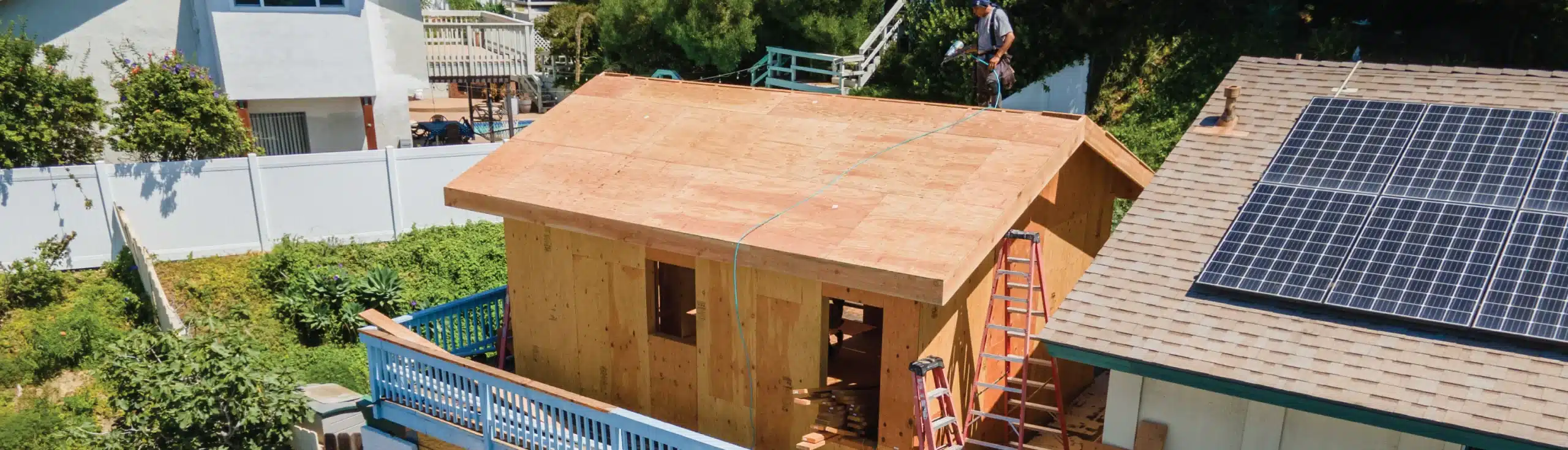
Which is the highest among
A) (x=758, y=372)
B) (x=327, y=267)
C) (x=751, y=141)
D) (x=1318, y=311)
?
(x=751, y=141)

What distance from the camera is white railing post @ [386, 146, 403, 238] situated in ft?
64.7

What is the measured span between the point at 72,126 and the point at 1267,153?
65.4 feet

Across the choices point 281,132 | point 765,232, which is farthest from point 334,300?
point 765,232

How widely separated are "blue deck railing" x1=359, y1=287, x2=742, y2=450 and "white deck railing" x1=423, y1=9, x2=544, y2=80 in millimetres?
12705

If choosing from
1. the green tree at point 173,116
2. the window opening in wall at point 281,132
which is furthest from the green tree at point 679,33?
the green tree at point 173,116

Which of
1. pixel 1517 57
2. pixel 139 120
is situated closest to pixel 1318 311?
pixel 1517 57

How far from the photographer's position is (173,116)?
18.8 meters

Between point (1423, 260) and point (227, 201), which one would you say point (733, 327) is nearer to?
point (1423, 260)

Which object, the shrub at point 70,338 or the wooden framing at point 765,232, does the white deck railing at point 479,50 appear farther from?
the wooden framing at point 765,232

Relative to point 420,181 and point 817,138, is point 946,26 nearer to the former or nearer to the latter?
point 420,181

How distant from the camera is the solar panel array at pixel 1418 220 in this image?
23.6 ft

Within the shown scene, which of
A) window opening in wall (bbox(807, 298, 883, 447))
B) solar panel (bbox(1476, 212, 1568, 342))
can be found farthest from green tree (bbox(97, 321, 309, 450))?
solar panel (bbox(1476, 212, 1568, 342))

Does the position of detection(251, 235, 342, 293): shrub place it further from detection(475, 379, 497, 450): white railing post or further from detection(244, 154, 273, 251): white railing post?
detection(475, 379, 497, 450): white railing post

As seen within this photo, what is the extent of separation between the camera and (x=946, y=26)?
2289 centimetres
